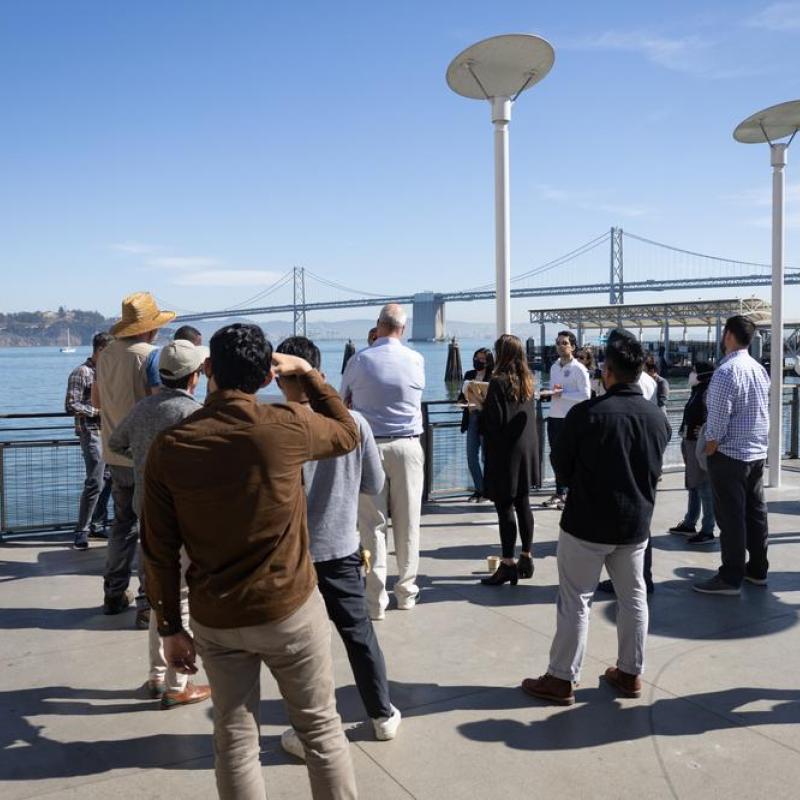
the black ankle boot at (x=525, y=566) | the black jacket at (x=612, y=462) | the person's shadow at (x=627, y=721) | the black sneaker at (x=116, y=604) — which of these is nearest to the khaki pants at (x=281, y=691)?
the person's shadow at (x=627, y=721)

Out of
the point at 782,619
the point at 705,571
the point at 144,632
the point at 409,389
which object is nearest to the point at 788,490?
the point at 705,571

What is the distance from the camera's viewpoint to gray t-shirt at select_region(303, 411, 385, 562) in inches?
105


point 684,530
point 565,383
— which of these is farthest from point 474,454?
point 684,530

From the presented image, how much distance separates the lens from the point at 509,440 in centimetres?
449

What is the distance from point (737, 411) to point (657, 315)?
45.5 meters

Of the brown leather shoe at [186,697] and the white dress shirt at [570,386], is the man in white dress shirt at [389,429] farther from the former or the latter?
the white dress shirt at [570,386]

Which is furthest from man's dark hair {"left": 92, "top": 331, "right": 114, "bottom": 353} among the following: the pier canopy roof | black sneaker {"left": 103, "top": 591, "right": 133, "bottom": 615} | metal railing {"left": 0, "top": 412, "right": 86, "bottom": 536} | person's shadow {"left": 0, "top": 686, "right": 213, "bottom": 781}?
the pier canopy roof

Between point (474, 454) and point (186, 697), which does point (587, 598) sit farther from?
point (474, 454)

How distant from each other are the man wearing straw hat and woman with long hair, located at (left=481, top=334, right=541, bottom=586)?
1939 mm

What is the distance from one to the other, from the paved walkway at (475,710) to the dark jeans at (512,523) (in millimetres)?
265

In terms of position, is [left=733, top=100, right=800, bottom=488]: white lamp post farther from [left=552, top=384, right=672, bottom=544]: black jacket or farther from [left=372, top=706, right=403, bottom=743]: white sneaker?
[left=372, top=706, right=403, bottom=743]: white sneaker

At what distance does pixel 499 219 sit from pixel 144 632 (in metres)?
3.93

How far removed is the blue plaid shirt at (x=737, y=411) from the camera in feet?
14.3

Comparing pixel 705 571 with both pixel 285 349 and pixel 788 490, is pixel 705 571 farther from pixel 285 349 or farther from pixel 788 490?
pixel 285 349
